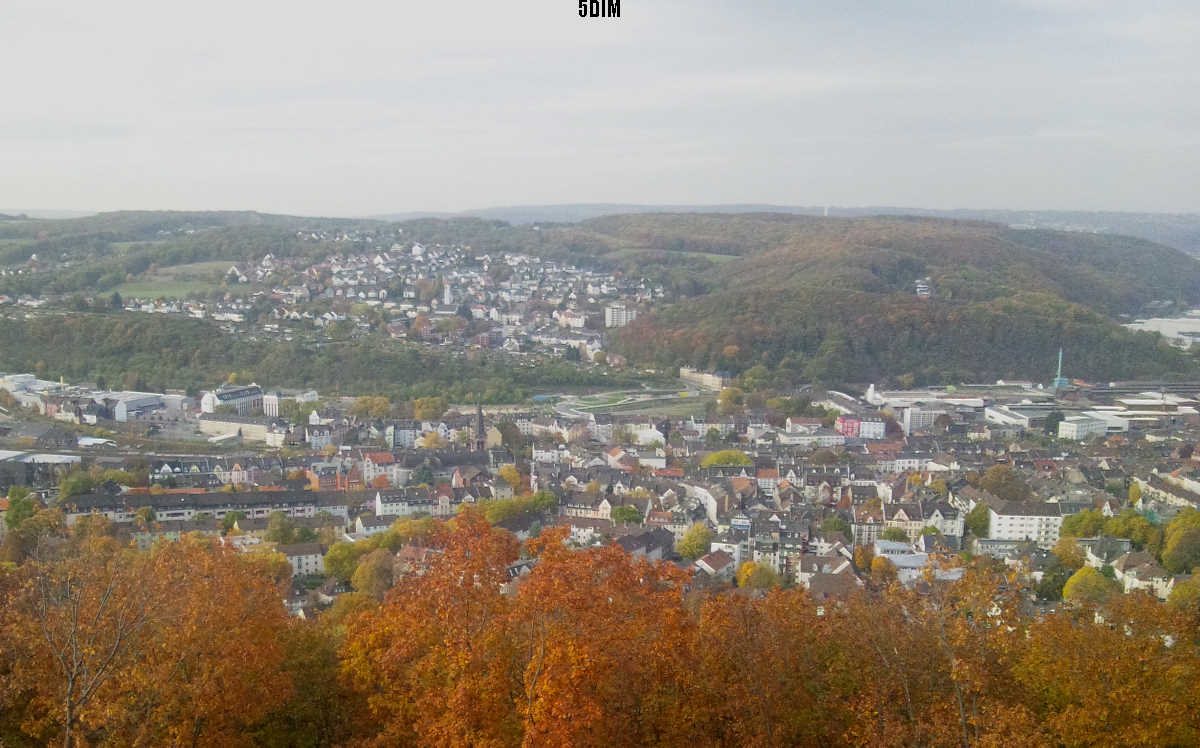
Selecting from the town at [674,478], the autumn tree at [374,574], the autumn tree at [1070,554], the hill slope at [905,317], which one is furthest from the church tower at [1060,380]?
the autumn tree at [374,574]

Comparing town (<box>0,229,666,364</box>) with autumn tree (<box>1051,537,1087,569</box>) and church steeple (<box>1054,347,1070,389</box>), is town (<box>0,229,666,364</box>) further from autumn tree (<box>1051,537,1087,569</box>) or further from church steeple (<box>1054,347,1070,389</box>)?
autumn tree (<box>1051,537,1087,569</box>)

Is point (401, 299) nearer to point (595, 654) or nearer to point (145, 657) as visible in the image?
point (145, 657)

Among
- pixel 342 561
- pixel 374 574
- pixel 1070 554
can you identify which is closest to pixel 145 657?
pixel 374 574

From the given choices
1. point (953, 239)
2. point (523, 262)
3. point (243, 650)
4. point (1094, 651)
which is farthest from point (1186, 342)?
point (243, 650)

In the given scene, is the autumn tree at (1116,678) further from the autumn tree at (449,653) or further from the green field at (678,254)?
the green field at (678,254)

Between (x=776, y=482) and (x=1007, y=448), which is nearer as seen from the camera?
(x=776, y=482)

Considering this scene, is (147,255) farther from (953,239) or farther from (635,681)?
(635,681)

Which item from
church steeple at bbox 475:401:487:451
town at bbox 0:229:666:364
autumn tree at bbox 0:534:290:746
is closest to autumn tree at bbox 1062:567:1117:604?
autumn tree at bbox 0:534:290:746

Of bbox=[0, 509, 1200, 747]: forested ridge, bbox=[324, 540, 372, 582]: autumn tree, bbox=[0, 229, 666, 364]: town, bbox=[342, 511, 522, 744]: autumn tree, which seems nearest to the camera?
bbox=[342, 511, 522, 744]: autumn tree
